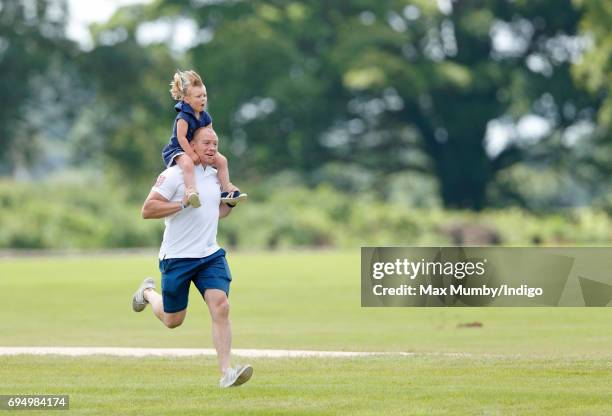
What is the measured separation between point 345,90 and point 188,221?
51407 millimetres

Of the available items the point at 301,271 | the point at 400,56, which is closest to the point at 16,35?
the point at 400,56

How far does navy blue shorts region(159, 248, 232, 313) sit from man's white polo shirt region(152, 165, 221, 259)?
6 cm

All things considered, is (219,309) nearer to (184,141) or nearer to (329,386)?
(329,386)

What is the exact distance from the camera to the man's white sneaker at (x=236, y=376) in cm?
1019

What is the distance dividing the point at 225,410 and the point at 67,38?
50.0 m

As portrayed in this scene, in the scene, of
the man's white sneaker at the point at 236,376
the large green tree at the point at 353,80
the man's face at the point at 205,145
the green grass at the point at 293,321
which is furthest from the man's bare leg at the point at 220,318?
the large green tree at the point at 353,80

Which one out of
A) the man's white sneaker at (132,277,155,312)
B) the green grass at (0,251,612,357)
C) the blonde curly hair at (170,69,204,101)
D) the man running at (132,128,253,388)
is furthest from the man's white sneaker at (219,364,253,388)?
the green grass at (0,251,612,357)

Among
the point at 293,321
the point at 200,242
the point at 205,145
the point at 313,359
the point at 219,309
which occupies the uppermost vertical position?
the point at 205,145

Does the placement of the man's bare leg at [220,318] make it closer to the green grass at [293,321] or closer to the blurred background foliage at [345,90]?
the green grass at [293,321]

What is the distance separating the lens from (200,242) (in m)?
10.3

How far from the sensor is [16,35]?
5609 centimetres

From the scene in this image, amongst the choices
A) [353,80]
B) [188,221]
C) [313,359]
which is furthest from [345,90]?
[188,221]

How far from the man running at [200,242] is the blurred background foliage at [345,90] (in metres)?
41.5

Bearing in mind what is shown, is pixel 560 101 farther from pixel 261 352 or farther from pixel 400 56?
pixel 261 352
